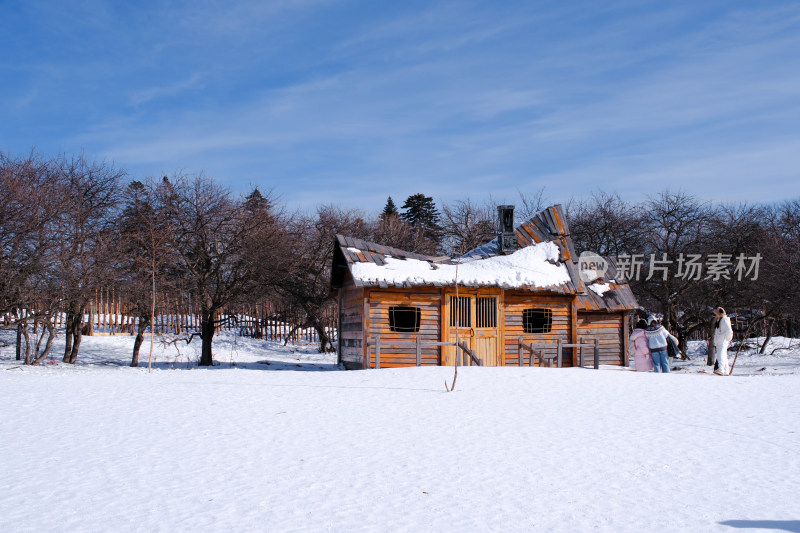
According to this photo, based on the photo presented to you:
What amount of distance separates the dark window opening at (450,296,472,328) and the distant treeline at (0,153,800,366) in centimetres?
825

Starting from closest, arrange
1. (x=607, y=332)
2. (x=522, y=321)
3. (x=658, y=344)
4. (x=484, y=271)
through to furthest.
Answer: (x=658, y=344), (x=484, y=271), (x=522, y=321), (x=607, y=332)

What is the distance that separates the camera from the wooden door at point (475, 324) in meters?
19.0

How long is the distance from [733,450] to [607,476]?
7.09ft

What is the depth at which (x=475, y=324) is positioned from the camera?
1931 centimetres

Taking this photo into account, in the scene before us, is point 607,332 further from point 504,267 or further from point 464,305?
point 464,305

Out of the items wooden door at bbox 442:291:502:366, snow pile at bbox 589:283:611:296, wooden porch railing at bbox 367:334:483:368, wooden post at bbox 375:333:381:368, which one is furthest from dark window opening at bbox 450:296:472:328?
snow pile at bbox 589:283:611:296

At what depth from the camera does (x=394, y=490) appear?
20.2 ft

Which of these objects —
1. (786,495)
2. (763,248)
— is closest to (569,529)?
(786,495)

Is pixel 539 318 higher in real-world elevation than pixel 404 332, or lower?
higher

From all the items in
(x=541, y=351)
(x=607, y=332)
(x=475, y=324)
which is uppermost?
(x=475, y=324)

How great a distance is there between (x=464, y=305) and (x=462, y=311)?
0.63ft

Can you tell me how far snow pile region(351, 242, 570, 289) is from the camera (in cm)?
1820

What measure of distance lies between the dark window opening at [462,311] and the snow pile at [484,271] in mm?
747

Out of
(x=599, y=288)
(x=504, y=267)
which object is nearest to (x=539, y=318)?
(x=504, y=267)
